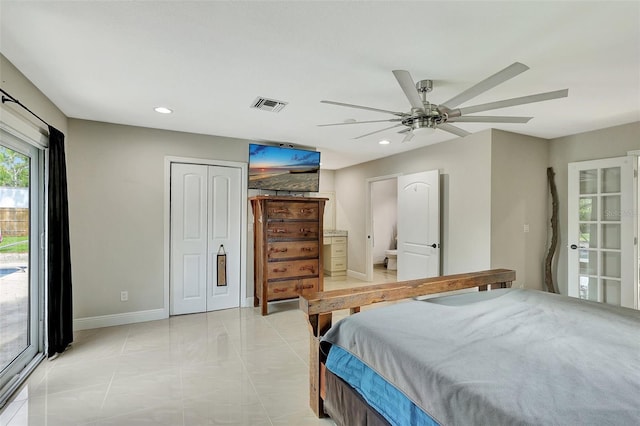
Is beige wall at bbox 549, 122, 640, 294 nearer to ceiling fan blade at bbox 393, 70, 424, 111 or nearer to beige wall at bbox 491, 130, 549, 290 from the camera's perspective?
beige wall at bbox 491, 130, 549, 290

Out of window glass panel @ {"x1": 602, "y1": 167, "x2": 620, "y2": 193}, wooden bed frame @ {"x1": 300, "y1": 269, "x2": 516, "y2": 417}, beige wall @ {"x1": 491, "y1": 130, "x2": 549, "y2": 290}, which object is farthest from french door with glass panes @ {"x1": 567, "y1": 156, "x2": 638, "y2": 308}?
wooden bed frame @ {"x1": 300, "y1": 269, "x2": 516, "y2": 417}

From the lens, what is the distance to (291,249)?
4.14 meters

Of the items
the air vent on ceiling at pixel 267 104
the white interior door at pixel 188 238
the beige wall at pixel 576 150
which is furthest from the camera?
the white interior door at pixel 188 238

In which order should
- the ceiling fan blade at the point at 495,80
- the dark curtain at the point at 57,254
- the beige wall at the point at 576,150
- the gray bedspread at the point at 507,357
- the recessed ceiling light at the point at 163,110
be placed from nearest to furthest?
the gray bedspread at the point at 507,357 → the ceiling fan blade at the point at 495,80 → the dark curtain at the point at 57,254 → the recessed ceiling light at the point at 163,110 → the beige wall at the point at 576,150

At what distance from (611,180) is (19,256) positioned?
619 cm

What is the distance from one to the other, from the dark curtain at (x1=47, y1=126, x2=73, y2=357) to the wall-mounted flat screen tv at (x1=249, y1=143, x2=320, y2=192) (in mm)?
2060

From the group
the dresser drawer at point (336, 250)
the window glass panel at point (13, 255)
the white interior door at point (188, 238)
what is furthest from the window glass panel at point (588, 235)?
the window glass panel at point (13, 255)

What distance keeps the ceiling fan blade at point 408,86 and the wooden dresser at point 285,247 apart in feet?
7.90

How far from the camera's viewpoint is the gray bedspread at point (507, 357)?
39.5 inches

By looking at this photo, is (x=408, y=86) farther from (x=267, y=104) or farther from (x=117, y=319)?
(x=117, y=319)

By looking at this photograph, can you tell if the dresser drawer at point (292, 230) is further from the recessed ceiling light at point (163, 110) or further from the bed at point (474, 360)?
the bed at point (474, 360)

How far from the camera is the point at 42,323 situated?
2809mm

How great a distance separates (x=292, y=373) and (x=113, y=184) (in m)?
3.00

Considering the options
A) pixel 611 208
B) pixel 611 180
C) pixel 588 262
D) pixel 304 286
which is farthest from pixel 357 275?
pixel 611 180
